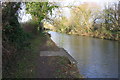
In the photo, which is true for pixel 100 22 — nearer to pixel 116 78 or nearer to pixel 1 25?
pixel 116 78

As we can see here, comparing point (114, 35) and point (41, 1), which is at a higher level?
point (41, 1)

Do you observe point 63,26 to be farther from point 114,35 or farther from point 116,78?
point 114,35

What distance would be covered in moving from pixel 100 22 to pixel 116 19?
2.59 metres

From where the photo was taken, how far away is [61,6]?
8.37 meters

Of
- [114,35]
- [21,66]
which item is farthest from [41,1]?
[114,35]

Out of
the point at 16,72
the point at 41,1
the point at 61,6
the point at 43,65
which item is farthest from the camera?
the point at 61,6

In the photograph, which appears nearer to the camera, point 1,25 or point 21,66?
point 1,25

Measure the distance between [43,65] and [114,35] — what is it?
16.7 metres

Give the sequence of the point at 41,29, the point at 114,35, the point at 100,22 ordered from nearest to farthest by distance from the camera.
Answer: the point at 41,29, the point at 114,35, the point at 100,22

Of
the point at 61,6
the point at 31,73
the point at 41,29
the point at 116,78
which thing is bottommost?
the point at 116,78

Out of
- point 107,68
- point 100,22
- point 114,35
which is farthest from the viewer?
point 100,22

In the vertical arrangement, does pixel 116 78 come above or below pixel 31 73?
below

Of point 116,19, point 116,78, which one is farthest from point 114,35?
point 116,78

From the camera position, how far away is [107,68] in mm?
7746
